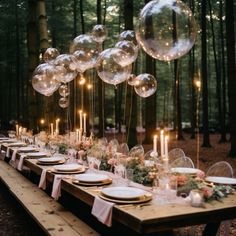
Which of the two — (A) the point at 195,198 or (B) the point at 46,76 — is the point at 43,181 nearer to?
(A) the point at 195,198

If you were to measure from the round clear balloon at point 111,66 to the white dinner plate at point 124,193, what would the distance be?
3.35 metres

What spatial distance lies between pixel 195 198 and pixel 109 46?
29.2 m

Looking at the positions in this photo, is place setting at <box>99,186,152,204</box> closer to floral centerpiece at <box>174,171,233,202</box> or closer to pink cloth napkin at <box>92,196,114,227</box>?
pink cloth napkin at <box>92,196,114,227</box>

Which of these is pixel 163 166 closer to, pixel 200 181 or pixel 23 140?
pixel 200 181

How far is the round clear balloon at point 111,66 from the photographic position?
282 inches

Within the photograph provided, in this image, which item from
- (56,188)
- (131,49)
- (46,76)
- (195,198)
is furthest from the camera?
(46,76)

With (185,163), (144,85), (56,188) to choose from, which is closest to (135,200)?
(56,188)

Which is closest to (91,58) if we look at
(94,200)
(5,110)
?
(94,200)

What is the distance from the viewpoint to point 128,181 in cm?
486

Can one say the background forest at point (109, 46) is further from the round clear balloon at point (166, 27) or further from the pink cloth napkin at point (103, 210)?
the pink cloth napkin at point (103, 210)

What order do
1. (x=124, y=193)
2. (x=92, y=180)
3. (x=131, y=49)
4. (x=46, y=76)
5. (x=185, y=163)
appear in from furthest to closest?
(x=46, y=76)
(x=131, y=49)
(x=185, y=163)
(x=92, y=180)
(x=124, y=193)

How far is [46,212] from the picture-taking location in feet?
18.3

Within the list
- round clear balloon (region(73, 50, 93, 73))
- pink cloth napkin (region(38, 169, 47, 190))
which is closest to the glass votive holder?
pink cloth napkin (region(38, 169, 47, 190))

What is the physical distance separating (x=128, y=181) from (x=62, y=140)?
4.17m
